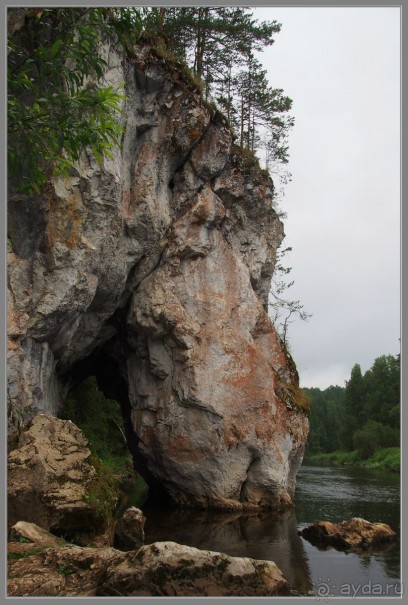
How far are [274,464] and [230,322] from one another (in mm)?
5319

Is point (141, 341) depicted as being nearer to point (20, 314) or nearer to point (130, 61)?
point (20, 314)

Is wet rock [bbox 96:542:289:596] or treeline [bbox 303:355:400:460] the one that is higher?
wet rock [bbox 96:542:289:596]

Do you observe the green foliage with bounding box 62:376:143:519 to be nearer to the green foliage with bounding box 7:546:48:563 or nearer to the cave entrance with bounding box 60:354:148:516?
the cave entrance with bounding box 60:354:148:516

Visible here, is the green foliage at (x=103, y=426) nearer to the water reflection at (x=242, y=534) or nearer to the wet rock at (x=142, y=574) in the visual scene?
the water reflection at (x=242, y=534)

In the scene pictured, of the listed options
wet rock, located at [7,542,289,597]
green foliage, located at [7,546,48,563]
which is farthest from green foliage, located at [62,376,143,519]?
Result: wet rock, located at [7,542,289,597]

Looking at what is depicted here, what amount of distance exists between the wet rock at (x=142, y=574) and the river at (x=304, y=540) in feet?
3.73

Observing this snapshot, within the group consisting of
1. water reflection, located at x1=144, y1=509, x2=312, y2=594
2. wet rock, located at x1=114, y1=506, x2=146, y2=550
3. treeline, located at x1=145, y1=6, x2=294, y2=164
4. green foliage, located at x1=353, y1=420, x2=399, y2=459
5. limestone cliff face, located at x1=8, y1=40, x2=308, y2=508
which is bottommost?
green foliage, located at x1=353, y1=420, x2=399, y2=459

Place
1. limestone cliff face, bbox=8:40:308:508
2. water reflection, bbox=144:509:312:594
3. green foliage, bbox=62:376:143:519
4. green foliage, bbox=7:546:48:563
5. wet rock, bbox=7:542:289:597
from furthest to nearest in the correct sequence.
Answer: green foliage, bbox=62:376:143:519
limestone cliff face, bbox=8:40:308:508
water reflection, bbox=144:509:312:594
green foliage, bbox=7:546:48:563
wet rock, bbox=7:542:289:597

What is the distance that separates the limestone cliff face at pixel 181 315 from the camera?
1571cm

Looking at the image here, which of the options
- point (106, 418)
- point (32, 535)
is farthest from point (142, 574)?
point (106, 418)

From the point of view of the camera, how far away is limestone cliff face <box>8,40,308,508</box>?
1571cm

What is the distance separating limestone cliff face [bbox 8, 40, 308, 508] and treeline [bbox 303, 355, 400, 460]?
1173 inches

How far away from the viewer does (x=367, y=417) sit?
5728 centimetres

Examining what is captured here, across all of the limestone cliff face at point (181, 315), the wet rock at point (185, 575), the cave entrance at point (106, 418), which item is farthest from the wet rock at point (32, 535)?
the cave entrance at point (106, 418)
